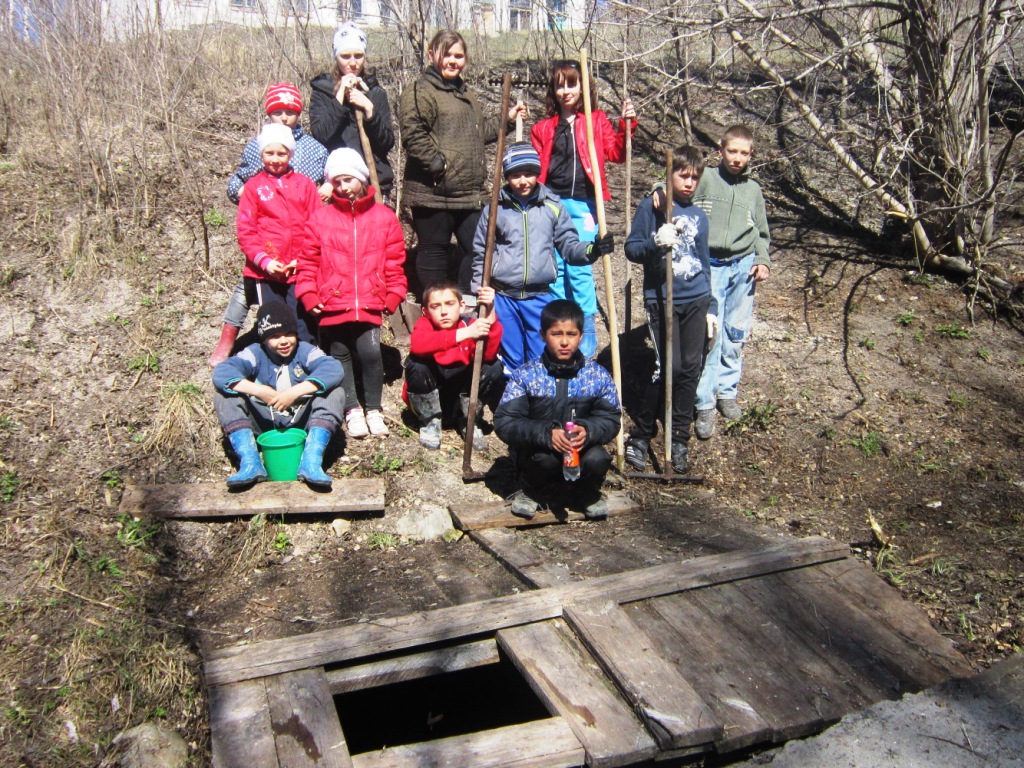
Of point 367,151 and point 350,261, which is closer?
point 350,261

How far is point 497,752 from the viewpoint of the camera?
3.12 m

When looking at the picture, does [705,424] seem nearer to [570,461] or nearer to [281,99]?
[570,461]

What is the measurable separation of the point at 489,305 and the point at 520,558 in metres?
1.54

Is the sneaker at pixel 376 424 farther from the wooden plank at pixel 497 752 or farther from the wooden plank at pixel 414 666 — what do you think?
the wooden plank at pixel 497 752

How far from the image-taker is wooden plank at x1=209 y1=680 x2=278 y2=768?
3020 mm

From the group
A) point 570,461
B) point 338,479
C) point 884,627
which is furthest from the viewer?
point 338,479

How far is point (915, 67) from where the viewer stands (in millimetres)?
7223

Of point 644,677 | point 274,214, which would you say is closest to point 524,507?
point 644,677

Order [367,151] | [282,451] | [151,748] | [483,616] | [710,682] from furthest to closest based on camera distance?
[367,151] < [282,451] < [483,616] < [710,682] < [151,748]

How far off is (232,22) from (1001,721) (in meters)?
9.30

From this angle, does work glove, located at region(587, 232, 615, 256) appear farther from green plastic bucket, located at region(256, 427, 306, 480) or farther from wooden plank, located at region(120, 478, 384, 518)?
green plastic bucket, located at region(256, 427, 306, 480)

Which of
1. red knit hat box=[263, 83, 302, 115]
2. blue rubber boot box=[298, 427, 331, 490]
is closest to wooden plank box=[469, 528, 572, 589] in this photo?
blue rubber boot box=[298, 427, 331, 490]

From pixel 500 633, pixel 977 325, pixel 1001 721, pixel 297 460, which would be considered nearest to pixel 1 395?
pixel 297 460

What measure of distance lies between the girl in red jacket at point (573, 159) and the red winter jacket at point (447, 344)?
0.58m
